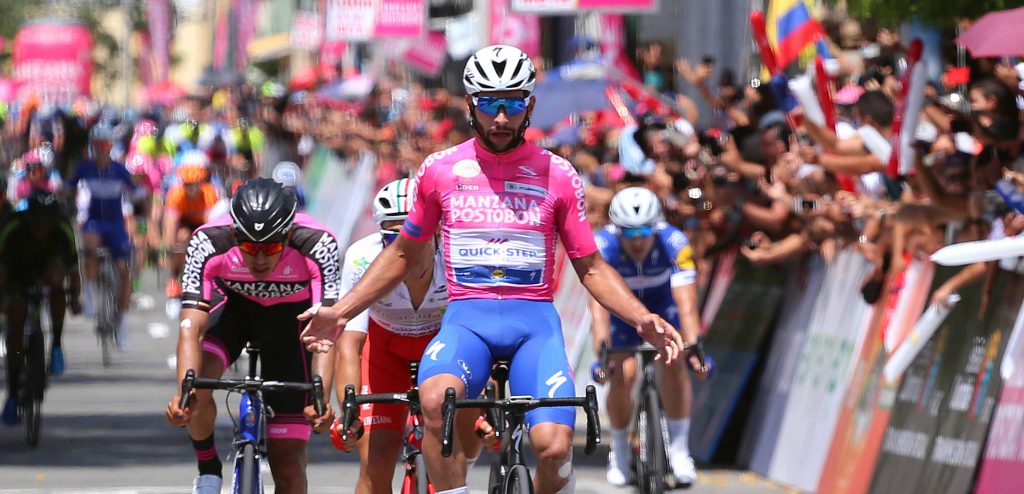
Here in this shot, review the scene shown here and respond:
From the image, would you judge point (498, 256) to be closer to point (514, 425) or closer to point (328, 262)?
point (514, 425)

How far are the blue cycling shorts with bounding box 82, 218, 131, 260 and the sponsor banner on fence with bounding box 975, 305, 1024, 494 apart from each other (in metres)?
14.2

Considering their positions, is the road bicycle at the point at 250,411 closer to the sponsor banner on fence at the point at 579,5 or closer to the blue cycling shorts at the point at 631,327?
the blue cycling shorts at the point at 631,327

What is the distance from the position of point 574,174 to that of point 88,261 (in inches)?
595

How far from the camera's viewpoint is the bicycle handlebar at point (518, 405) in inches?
297

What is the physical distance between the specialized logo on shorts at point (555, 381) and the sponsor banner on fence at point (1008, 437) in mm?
2546

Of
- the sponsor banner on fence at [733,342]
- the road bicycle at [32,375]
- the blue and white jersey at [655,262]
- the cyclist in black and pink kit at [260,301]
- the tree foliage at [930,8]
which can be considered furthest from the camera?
the road bicycle at [32,375]

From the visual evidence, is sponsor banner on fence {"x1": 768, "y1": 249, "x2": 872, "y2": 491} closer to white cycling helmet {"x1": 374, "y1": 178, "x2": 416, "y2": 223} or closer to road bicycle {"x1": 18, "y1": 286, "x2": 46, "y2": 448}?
white cycling helmet {"x1": 374, "y1": 178, "x2": 416, "y2": 223}

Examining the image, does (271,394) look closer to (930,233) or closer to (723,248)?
(930,233)

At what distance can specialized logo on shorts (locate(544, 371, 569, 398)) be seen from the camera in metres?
7.77

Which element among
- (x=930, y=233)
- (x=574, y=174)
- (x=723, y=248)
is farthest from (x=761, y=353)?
(x=574, y=174)

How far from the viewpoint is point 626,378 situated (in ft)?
41.8

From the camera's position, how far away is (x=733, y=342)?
14641 millimetres

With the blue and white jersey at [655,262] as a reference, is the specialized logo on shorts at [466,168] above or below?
above

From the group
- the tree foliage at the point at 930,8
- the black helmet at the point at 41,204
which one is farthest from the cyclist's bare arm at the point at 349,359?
the black helmet at the point at 41,204
